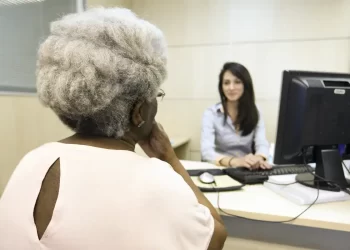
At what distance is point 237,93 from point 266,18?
820 mm

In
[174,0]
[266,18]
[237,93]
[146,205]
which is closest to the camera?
[146,205]

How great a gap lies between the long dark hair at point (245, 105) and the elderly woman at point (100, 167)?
6.06 feet

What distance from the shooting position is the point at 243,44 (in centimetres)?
303

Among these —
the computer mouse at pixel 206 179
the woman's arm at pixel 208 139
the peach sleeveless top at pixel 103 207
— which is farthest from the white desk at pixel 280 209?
the woman's arm at pixel 208 139

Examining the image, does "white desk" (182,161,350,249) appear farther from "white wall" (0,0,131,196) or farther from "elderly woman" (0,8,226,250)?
"white wall" (0,0,131,196)

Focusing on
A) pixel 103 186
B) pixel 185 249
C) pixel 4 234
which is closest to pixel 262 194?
pixel 185 249

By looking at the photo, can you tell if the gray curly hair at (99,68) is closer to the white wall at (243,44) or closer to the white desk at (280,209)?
the white desk at (280,209)

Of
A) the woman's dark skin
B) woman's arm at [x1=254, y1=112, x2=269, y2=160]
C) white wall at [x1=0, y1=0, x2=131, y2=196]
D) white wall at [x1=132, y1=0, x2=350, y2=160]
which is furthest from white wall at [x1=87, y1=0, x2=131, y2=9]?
the woman's dark skin

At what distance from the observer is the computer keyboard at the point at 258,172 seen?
1468mm

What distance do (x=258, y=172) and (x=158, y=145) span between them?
0.67 meters

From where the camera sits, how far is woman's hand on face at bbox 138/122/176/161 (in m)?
1.06

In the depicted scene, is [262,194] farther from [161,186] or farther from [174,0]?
[174,0]

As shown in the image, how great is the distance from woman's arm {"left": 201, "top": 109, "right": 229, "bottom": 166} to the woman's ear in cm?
155

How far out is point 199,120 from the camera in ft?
10.6
